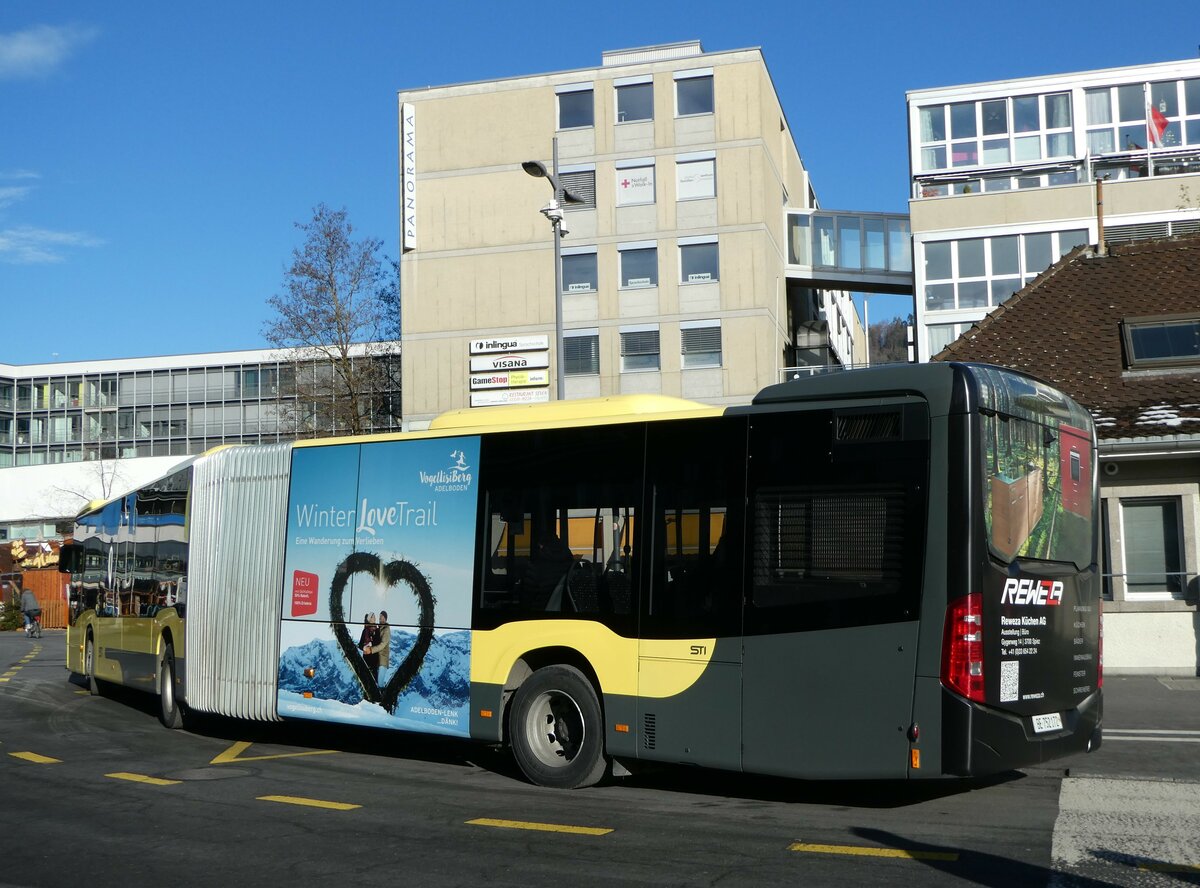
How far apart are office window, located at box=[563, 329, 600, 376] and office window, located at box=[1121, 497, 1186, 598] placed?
97.7ft

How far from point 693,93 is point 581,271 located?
7.82m

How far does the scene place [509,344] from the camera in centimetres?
4816

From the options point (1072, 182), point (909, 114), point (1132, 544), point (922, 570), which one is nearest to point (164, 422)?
point (909, 114)

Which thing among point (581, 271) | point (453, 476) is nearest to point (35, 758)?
point (453, 476)

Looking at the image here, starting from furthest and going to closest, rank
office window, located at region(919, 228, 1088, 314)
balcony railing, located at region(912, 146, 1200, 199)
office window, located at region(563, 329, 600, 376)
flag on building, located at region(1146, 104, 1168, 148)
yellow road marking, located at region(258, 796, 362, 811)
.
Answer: office window, located at region(563, 329, 600, 376)
flag on building, located at region(1146, 104, 1168, 148)
balcony railing, located at region(912, 146, 1200, 199)
office window, located at region(919, 228, 1088, 314)
yellow road marking, located at region(258, 796, 362, 811)

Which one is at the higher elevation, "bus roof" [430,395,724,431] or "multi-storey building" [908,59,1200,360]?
"multi-storey building" [908,59,1200,360]

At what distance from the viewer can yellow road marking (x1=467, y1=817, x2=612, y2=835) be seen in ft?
27.7

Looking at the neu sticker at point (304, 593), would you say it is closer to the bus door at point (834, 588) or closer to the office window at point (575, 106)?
the bus door at point (834, 588)

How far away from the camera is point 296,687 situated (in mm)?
12602

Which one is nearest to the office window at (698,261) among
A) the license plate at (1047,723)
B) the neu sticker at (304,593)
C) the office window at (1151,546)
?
the office window at (1151,546)

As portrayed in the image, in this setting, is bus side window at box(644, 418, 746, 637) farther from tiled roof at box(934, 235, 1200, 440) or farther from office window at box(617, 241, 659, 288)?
office window at box(617, 241, 659, 288)

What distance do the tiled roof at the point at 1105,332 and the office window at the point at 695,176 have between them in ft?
82.4

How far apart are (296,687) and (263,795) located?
254 cm

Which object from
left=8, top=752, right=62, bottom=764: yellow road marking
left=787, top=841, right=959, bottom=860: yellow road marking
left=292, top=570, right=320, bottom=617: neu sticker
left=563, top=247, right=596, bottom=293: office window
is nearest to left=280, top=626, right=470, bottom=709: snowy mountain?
left=292, top=570, right=320, bottom=617: neu sticker
